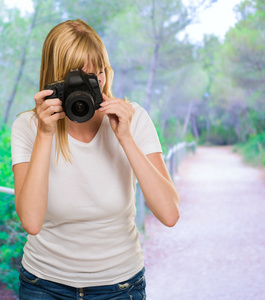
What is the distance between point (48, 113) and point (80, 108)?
0.05 meters

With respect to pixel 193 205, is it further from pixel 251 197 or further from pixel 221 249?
pixel 221 249

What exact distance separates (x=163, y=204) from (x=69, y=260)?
0.17m

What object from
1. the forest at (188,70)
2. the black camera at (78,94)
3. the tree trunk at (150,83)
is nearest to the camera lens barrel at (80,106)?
the black camera at (78,94)

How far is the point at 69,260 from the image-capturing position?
60cm

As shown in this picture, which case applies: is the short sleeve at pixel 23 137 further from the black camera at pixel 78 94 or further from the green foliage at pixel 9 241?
the green foliage at pixel 9 241

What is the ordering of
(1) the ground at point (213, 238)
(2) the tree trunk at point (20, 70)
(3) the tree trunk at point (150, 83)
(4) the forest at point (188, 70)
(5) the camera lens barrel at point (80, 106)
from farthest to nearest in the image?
(2) the tree trunk at point (20, 70), (3) the tree trunk at point (150, 83), (4) the forest at point (188, 70), (1) the ground at point (213, 238), (5) the camera lens barrel at point (80, 106)

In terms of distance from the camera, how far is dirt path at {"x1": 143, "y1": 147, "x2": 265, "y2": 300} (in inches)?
79.2

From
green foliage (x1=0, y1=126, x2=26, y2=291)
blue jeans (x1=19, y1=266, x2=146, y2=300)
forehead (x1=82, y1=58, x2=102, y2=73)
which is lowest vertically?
green foliage (x1=0, y1=126, x2=26, y2=291)

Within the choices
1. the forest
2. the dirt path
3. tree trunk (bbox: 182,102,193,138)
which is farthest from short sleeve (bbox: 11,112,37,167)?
tree trunk (bbox: 182,102,193,138)

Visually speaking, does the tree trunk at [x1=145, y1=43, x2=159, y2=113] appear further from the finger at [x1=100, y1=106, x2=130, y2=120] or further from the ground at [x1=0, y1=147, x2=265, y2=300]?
the finger at [x1=100, y1=106, x2=130, y2=120]

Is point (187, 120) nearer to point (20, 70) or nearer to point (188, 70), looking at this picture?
point (188, 70)

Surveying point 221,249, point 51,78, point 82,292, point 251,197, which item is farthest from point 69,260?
point 251,197

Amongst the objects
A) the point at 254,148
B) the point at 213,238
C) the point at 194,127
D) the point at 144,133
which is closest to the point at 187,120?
the point at 194,127

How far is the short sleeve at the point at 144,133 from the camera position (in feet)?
2.01
